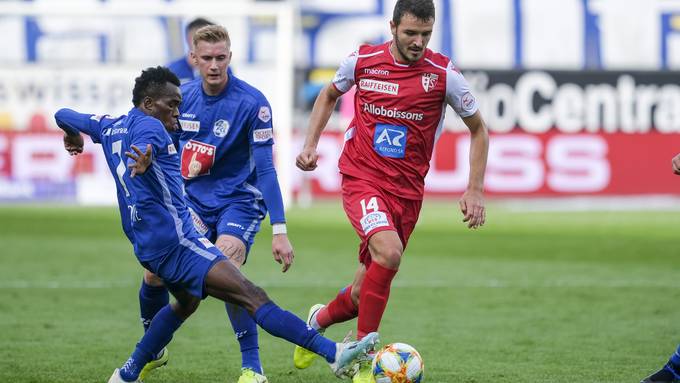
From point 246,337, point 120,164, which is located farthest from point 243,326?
point 120,164

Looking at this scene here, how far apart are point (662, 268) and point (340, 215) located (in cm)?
909

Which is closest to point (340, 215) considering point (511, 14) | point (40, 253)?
point (40, 253)

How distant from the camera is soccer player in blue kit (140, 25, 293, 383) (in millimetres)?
6812

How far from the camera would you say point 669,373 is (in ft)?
21.3

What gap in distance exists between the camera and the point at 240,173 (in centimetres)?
714

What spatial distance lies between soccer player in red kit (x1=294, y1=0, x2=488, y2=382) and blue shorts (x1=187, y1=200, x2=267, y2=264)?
0.50 m

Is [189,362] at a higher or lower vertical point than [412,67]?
lower

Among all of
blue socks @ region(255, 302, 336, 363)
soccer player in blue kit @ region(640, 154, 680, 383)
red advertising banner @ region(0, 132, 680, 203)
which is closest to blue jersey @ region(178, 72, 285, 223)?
blue socks @ region(255, 302, 336, 363)

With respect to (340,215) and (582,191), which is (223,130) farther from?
(582,191)

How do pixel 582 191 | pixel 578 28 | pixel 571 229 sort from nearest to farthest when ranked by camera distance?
1. pixel 571 229
2. pixel 582 191
3. pixel 578 28

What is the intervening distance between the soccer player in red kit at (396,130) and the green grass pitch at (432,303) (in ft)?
3.24

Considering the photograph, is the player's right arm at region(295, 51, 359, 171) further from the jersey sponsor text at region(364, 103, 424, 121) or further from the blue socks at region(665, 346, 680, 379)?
the blue socks at region(665, 346, 680, 379)

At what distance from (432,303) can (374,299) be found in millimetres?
3983

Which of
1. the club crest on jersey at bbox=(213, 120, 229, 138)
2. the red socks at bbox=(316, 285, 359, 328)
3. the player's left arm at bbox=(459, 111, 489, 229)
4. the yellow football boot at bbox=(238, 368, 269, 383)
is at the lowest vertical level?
the yellow football boot at bbox=(238, 368, 269, 383)
